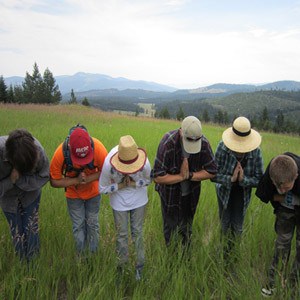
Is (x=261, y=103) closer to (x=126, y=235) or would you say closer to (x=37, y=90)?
(x=37, y=90)

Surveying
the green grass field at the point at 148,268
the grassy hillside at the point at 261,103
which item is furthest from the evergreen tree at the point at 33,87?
the grassy hillside at the point at 261,103

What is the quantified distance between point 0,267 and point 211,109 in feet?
455

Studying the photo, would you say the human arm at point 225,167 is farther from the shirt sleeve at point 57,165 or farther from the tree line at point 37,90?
the tree line at point 37,90

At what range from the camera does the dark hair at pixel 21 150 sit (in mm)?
2018

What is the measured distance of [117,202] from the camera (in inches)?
97.7

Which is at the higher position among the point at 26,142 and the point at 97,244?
the point at 26,142

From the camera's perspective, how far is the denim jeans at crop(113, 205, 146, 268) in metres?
2.40

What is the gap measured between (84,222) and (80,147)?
84 cm

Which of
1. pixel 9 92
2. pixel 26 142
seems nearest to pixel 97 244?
pixel 26 142

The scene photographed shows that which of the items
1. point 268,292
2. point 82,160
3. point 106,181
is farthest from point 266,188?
point 82,160

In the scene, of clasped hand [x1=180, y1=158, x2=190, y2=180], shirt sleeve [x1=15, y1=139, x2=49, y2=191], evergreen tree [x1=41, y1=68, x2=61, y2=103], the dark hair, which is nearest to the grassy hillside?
evergreen tree [x1=41, y1=68, x2=61, y2=103]

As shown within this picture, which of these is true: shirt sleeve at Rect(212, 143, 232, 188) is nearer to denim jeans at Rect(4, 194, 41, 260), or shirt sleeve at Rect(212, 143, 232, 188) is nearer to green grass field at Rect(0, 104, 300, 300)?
green grass field at Rect(0, 104, 300, 300)

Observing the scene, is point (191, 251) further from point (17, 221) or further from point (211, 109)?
point (211, 109)

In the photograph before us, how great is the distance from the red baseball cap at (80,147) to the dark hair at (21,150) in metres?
0.36
